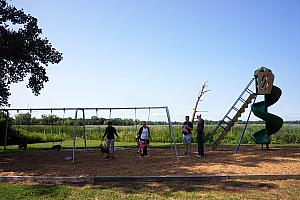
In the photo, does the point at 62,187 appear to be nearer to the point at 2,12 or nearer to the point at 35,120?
the point at 2,12

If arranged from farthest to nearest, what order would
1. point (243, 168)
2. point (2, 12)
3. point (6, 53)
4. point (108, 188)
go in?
point (2, 12) → point (6, 53) → point (243, 168) → point (108, 188)

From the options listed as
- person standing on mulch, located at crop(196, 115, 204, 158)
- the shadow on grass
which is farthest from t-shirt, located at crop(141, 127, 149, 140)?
the shadow on grass

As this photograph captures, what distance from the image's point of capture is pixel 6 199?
288 inches

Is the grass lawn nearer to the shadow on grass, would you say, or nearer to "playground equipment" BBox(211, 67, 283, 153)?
the shadow on grass

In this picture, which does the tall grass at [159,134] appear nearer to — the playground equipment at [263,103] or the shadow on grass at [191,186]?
the playground equipment at [263,103]

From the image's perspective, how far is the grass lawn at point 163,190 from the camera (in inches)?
292

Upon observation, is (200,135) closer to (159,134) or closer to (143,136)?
(143,136)

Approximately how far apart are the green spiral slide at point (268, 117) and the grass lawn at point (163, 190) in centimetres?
839

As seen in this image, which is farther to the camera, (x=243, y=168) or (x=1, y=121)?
(x=1, y=121)

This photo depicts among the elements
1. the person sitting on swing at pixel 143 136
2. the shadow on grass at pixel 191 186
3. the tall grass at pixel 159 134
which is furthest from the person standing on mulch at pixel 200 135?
the tall grass at pixel 159 134

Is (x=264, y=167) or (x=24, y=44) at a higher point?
(x=24, y=44)

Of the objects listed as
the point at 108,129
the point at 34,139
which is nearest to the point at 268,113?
the point at 108,129

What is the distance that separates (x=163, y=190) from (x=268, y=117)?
10.8 metres

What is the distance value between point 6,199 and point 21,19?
543 inches
